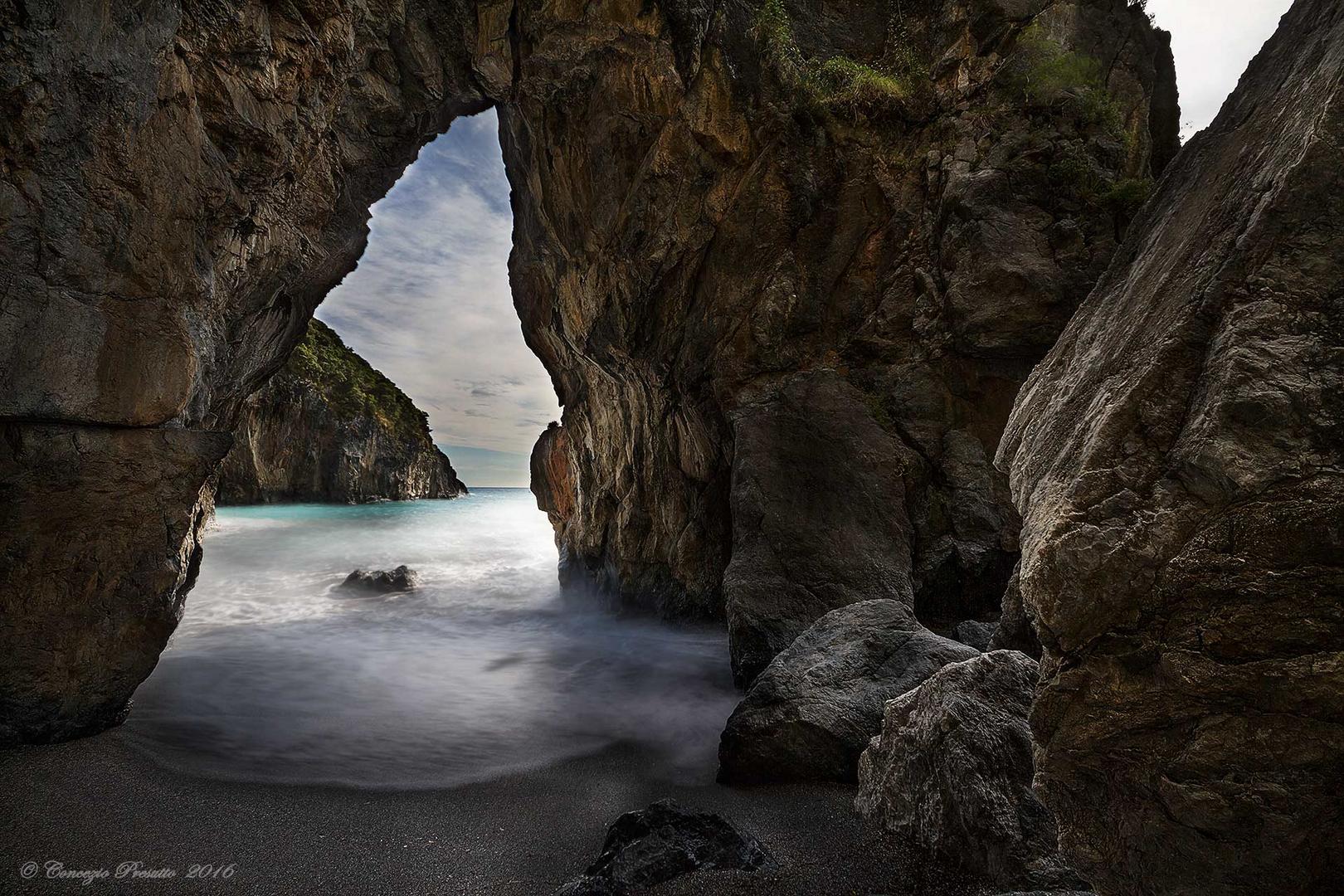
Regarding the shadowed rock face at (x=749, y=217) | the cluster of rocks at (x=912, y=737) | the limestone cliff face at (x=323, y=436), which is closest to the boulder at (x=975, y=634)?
the shadowed rock face at (x=749, y=217)

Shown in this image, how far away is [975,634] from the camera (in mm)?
6051

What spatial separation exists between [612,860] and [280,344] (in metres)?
9.29

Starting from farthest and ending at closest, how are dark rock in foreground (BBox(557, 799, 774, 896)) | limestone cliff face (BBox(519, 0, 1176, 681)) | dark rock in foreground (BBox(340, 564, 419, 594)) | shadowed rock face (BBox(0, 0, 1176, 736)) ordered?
dark rock in foreground (BBox(340, 564, 419, 594)), limestone cliff face (BBox(519, 0, 1176, 681)), shadowed rock face (BBox(0, 0, 1176, 736)), dark rock in foreground (BBox(557, 799, 774, 896))

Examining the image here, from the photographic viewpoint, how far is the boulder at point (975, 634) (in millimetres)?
5816

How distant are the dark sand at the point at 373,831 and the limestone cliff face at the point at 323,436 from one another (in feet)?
118

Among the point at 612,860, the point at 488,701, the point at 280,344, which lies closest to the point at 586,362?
the point at 280,344

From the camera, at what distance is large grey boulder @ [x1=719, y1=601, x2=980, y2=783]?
413 cm

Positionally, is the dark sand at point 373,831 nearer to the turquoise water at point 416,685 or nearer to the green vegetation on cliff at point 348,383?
the turquoise water at point 416,685

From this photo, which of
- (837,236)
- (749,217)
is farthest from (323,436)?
(837,236)

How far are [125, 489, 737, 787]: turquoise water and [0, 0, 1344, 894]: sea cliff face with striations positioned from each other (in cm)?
109

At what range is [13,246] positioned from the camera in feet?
13.1

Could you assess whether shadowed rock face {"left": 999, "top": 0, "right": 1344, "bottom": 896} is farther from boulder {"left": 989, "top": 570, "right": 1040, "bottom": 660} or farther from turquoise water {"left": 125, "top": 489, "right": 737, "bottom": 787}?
turquoise water {"left": 125, "top": 489, "right": 737, "bottom": 787}

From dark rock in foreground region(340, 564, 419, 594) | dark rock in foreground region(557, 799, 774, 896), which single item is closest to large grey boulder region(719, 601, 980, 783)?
dark rock in foreground region(557, 799, 774, 896)

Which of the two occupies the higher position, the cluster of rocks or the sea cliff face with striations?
the sea cliff face with striations
